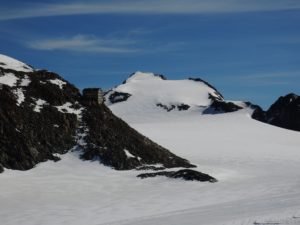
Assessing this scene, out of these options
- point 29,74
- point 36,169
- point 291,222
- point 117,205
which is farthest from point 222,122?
point 291,222

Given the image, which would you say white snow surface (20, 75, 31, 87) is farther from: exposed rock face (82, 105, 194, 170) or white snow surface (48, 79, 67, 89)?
exposed rock face (82, 105, 194, 170)

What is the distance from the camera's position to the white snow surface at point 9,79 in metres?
46.8

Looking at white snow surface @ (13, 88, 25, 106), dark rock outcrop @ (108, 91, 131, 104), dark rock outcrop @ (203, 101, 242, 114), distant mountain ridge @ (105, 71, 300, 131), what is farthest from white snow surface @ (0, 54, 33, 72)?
dark rock outcrop @ (108, 91, 131, 104)

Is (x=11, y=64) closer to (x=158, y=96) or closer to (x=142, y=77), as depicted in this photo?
(x=158, y=96)

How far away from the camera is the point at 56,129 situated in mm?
45031

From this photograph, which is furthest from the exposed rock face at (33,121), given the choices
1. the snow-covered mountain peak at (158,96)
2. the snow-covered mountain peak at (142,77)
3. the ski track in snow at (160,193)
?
the snow-covered mountain peak at (142,77)

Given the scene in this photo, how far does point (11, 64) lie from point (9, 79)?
5250 mm

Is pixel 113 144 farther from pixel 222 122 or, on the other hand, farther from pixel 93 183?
pixel 222 122

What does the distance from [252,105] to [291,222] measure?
343 feet

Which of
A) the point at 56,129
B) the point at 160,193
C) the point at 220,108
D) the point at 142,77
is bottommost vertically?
the point at 160,193

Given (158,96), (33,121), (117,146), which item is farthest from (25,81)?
(158,96)

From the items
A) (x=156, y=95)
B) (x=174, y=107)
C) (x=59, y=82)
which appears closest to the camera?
(x=59, y=82)

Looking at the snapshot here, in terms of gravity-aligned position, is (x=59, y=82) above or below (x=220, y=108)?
below

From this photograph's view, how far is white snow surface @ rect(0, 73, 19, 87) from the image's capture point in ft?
153
